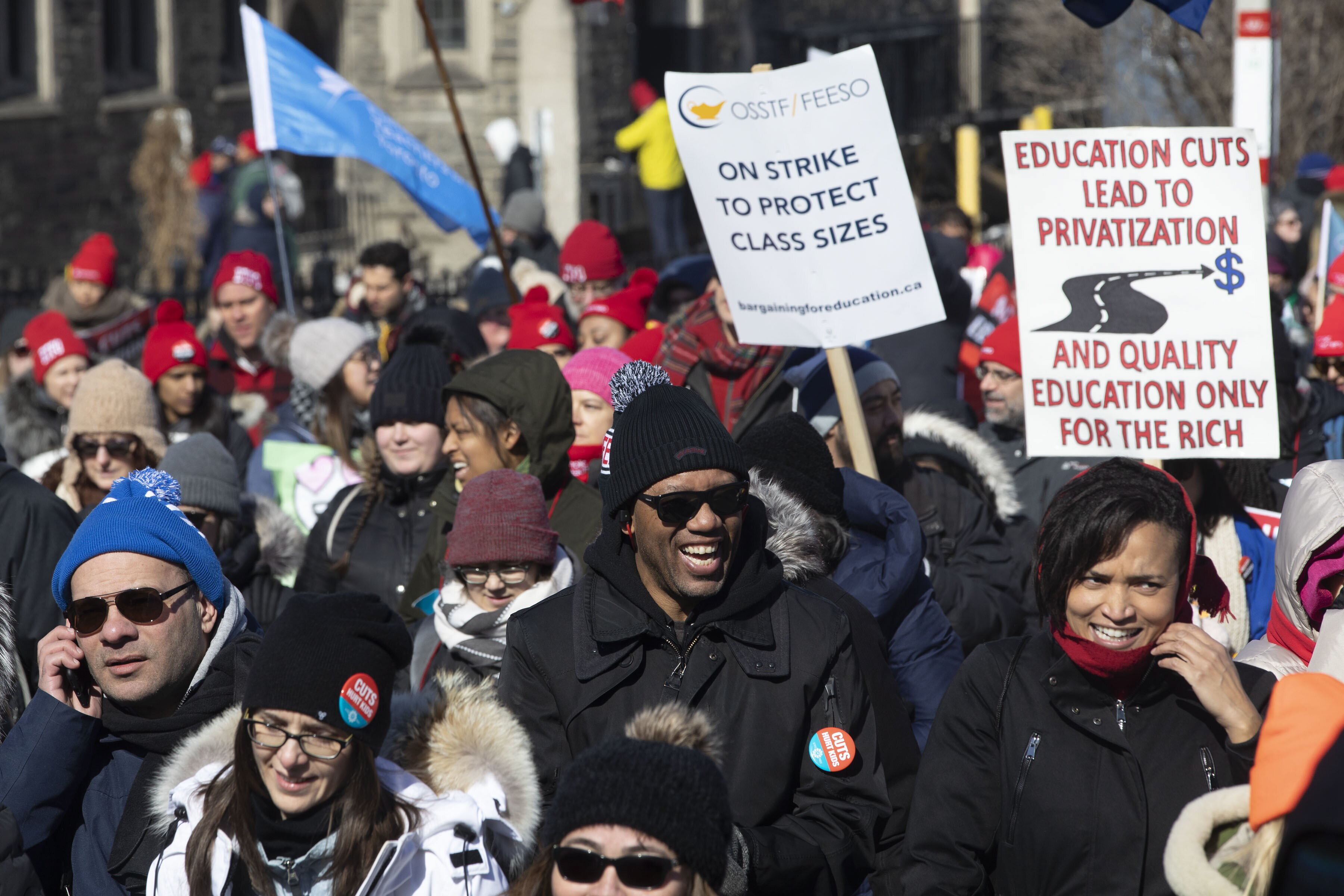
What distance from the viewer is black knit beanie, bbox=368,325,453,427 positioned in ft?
18.1

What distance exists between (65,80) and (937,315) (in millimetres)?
18695

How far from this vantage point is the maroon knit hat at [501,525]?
4.17 meters

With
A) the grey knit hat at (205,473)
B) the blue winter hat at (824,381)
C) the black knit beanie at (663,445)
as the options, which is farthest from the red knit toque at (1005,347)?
the black knit beanie at (663,445)

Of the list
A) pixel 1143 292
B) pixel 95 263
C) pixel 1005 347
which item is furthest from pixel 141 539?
pixel 95 263

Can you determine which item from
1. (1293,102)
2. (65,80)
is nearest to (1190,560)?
(1293,102)

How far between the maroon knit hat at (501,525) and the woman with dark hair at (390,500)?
81cm

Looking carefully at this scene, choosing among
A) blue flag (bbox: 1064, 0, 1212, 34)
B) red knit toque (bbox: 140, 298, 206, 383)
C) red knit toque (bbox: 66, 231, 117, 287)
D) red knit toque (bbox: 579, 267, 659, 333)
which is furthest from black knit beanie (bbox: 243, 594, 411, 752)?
red knit toque (bbox: 66, 231, 117, 287)

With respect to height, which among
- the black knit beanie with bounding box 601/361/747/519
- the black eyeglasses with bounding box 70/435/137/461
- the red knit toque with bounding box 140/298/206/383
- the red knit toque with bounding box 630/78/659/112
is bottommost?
the black eyeglasses with bounding box 70/435/137/461

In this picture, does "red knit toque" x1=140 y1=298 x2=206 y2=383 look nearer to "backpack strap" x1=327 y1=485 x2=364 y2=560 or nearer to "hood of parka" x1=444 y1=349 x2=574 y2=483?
"backpack strap" x1=327 y1=485 x2=364 y2=560

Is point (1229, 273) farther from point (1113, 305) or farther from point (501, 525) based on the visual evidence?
point (501, 525)

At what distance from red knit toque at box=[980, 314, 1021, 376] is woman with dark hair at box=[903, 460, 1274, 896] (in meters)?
2.97

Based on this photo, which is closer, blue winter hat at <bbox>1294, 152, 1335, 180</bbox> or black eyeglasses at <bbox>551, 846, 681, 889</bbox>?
black eyeglasses at <bbox>551, 846, 681, 889</bbox>

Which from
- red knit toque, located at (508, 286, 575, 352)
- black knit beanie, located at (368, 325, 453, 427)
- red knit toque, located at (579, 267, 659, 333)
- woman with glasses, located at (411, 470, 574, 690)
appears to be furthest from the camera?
red knit toque, located at (579, 267, 659, 333)

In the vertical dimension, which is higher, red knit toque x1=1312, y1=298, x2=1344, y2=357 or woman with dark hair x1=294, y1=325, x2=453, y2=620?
red knit toque x1=1312, y1=298, x2=1344, y2=357
